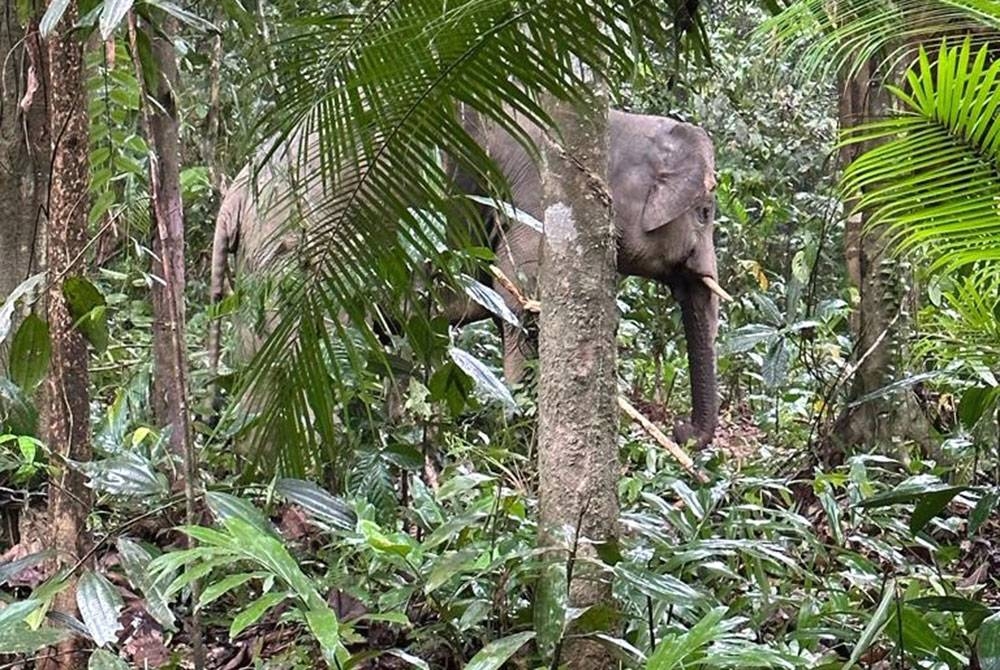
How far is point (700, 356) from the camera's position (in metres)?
4.89

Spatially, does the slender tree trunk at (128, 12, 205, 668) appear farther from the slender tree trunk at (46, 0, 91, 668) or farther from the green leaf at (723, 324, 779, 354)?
the green leaf at (723, 324, 779, 354)

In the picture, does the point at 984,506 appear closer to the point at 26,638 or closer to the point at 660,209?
the point at 26,638

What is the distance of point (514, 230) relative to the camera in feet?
16.4

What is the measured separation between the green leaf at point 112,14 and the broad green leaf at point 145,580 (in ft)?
2.33

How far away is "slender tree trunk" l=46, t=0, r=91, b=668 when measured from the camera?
62.4 inches

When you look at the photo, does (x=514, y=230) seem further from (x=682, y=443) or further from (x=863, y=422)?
(x=863, y=422)

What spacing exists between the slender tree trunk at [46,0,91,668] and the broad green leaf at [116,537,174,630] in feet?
0.33

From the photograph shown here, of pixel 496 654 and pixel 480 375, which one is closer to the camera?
pixel 496 654

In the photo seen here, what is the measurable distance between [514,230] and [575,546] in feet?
11.5

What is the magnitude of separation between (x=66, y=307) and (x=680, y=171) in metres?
3.84

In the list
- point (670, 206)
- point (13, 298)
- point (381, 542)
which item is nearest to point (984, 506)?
point (381, 542)

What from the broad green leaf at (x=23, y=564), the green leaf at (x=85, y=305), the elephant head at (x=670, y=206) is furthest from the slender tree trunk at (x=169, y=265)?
the elephant head at (x=670, y=206)

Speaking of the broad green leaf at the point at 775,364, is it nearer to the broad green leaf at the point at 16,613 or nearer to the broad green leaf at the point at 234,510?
the broad green leaf at the point at 234,510

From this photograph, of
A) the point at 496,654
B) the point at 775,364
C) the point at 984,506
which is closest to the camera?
the point at 496,654
